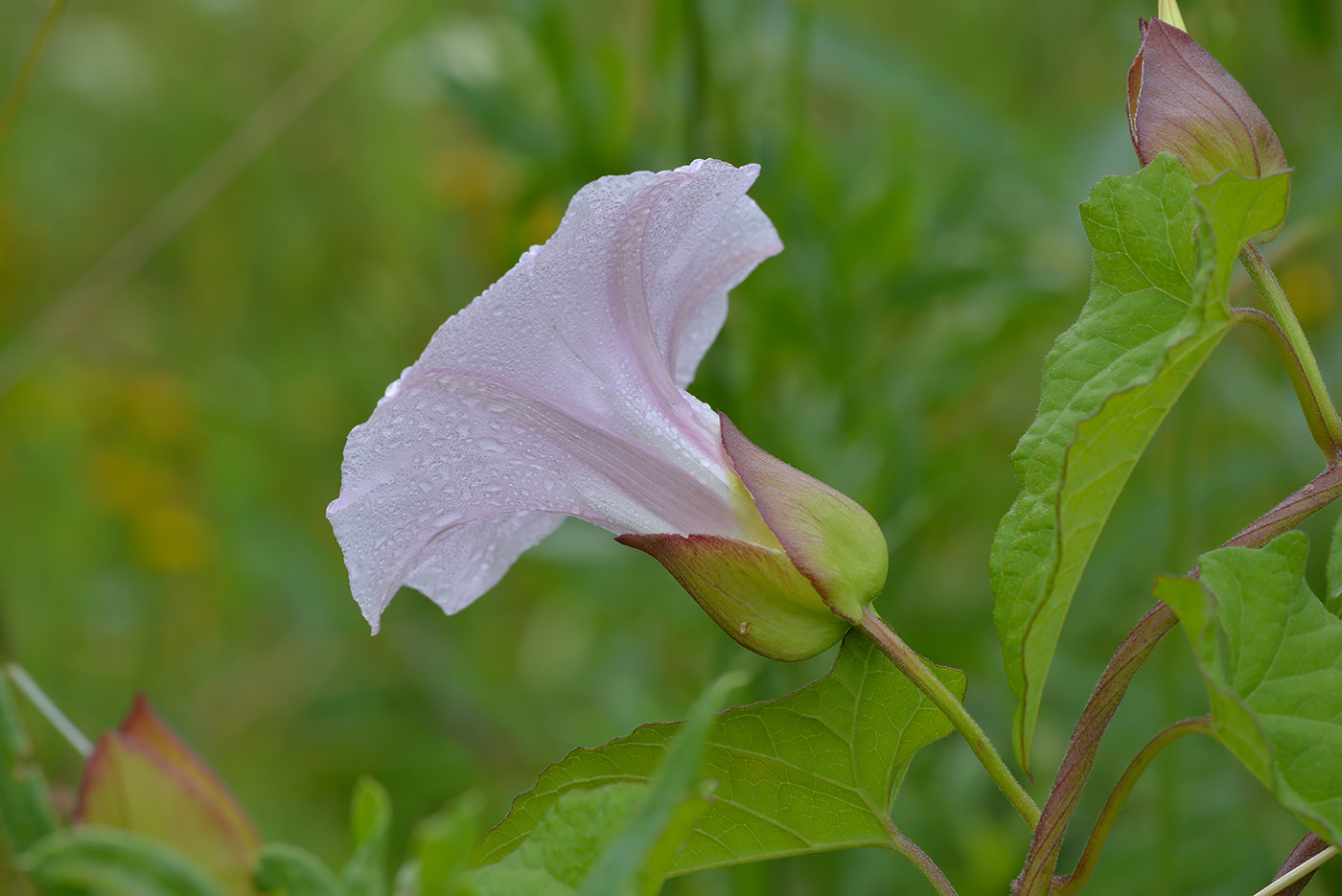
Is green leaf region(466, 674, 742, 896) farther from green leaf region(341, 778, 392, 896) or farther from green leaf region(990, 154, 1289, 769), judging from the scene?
green leaf region(990, 154, 1289, 769)

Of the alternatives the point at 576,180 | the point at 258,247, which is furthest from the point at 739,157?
the point at 258,247

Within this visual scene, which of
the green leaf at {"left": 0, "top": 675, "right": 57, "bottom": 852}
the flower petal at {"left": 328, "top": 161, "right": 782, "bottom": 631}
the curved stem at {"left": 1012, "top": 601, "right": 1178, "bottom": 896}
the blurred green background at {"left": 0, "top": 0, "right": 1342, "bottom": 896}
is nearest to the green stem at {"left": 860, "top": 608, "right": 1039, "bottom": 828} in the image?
the curved stem at {"left": 1012, "top": 601, "right": 1178, "bottom": 896}

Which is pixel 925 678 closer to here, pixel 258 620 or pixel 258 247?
pixel 258 620

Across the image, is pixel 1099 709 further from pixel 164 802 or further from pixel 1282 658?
pixel 164 802

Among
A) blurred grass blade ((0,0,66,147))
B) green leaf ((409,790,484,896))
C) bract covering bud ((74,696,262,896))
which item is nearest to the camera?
green leaf ((409,790,484,896))

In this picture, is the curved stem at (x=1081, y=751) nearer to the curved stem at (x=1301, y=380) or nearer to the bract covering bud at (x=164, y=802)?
the curved stem at (x=1301, y=380)

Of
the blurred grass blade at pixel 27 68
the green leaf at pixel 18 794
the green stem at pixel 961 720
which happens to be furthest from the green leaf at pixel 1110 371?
the blurred grass blade at pixel 27 68
